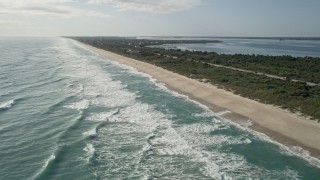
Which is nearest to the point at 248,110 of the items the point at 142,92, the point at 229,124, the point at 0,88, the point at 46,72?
the point at 229,124

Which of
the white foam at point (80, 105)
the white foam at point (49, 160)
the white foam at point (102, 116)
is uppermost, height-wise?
the white foam at point (49, 160)

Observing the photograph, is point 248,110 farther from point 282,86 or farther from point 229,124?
point 282,86

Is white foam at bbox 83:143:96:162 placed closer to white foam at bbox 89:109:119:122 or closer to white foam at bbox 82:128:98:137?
white foam at bbox 82:128:98:137

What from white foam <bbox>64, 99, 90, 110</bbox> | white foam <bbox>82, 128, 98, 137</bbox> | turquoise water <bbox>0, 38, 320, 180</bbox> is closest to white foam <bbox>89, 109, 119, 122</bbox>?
turquoise water <bbox>0, 38, 320, 180</bbox>

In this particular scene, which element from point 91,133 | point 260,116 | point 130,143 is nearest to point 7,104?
point 91,133

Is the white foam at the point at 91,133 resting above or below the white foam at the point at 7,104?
below

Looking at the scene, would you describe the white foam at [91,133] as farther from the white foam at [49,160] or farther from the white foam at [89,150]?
the white foam at [49,160]

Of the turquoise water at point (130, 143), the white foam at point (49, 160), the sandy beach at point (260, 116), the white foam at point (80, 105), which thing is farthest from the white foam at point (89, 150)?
the sandy beach at point (260, 116)

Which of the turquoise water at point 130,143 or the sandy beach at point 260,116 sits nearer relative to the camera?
the turquoise water at point 130,143
